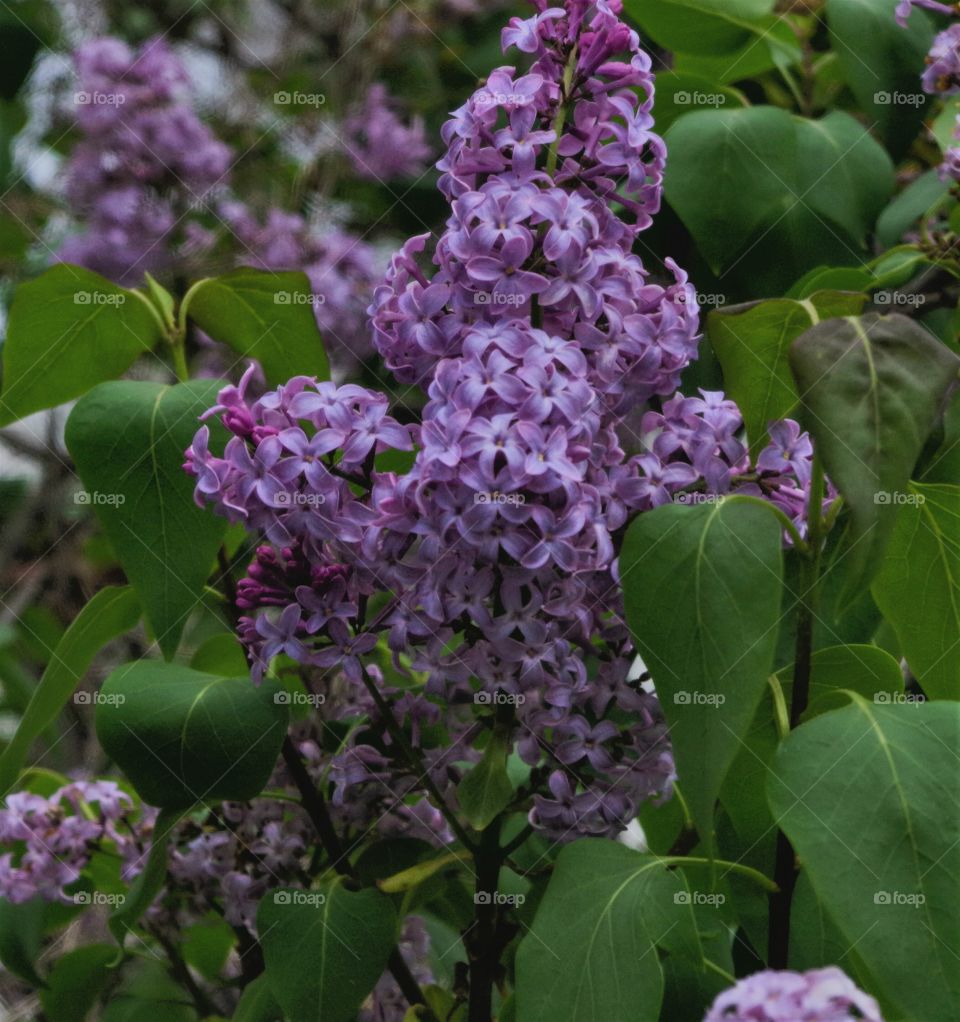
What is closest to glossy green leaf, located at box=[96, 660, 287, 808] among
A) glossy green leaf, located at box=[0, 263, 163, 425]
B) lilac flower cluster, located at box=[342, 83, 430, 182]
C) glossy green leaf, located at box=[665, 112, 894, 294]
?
glossy green leaf, located at box=[0, 263, 163, 425]

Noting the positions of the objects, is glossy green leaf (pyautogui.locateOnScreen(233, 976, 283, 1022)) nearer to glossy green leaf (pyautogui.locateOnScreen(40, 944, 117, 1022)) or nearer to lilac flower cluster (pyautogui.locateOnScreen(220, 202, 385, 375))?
glossy green leaf (pyautogui.locateOnScreen(40, 944, 117, 1022))

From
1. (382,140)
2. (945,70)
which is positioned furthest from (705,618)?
(382,140)

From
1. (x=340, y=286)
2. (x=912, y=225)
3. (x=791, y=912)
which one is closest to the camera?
(x=791, y=912)

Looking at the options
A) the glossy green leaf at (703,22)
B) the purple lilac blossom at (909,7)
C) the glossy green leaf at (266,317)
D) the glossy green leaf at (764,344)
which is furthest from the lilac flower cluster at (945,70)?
the glossy green leaf at (266,317)

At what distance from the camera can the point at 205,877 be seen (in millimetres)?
911

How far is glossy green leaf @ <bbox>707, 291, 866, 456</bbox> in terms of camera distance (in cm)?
68

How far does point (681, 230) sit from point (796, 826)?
56 cm

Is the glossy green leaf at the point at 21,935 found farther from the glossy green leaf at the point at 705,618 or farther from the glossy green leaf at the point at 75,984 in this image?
the glossy green leaf at the point at 705,618

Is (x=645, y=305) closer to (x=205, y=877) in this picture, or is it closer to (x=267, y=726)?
(x=267, y=726)

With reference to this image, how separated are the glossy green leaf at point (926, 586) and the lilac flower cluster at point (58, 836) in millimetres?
541

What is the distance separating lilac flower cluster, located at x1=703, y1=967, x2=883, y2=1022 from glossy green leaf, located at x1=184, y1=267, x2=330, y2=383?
1.51ft

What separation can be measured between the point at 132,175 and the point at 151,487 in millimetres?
1171

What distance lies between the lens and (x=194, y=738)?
714 mm

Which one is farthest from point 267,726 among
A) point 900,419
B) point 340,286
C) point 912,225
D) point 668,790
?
point 340,286
